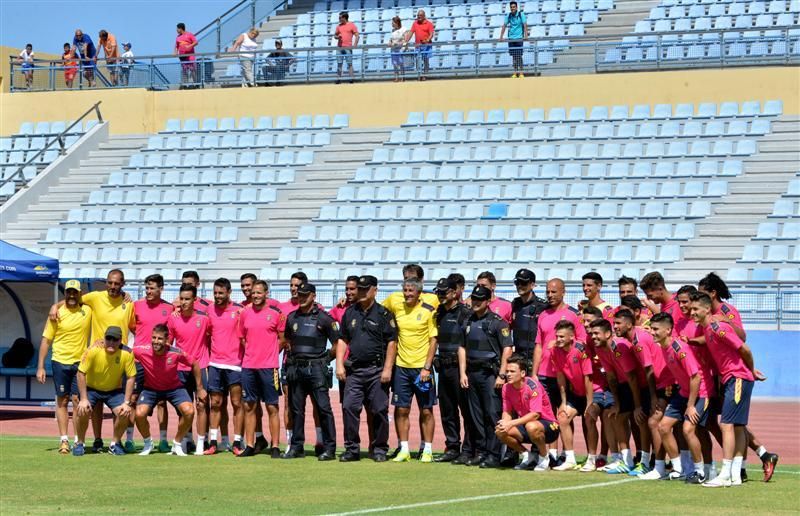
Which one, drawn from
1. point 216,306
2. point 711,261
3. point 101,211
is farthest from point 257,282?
point 101,211

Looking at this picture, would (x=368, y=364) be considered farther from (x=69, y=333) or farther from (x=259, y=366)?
(x=69, y=333)

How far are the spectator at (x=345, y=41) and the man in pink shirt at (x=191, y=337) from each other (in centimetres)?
1782

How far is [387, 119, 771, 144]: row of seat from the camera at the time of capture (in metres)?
28.1

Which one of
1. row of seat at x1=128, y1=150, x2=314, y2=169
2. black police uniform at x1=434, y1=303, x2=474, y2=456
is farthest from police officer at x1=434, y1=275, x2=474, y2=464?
row of seat at x1=128, y1=150, x2=314, y2=169

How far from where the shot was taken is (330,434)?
14836 mm

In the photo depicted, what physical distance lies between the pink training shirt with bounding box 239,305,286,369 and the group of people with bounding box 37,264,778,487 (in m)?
0.01

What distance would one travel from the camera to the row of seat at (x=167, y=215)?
29.6 meters

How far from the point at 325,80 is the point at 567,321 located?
65.5 ft

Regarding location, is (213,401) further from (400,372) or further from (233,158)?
(233,158)

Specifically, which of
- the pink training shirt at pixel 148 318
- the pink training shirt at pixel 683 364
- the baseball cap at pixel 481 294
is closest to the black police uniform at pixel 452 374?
the baseball cap at pixel 481 294

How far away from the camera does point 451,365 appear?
14773 millimetres

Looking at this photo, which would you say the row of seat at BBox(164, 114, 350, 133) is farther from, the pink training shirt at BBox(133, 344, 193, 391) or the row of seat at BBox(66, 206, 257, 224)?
the pink training shirt at BBox(133, 344, 193, 391)

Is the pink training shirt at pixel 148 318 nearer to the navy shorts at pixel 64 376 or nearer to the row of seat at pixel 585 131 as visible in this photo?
the navy shorts at pixel 64 376

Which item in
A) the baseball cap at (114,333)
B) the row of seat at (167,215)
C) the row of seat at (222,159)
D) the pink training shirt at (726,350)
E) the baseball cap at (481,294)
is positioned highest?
the row of seat at (222,159)
